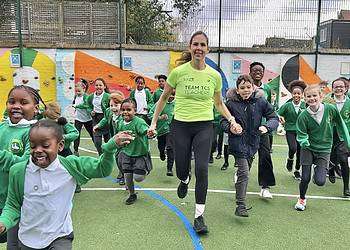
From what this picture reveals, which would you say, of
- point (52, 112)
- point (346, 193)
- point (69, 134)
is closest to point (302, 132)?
point (346, 193)

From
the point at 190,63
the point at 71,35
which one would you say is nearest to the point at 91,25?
the point at 71,35

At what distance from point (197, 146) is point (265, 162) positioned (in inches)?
64.0

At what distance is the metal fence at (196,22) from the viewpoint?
12.9 m

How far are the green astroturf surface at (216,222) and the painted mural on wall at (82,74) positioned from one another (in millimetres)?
6989

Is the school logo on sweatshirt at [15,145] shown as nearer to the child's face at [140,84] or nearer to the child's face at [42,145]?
the child's face at [42,145]

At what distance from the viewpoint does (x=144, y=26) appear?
14.4 metres

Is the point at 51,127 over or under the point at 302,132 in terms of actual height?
over

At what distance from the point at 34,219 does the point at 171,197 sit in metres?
3.48

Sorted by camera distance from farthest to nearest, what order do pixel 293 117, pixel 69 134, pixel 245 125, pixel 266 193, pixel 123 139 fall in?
pixel 293 117, pixel 266 193, pixel 69 134, pixel 245 125, pixel 123 139

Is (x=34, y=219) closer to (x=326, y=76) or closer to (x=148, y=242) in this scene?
(x=148, y=242)

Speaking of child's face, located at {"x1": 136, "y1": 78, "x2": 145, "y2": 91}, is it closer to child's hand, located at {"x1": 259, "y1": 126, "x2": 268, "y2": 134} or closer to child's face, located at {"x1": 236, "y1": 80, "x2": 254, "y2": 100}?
child's face, located at {"x1": 236, "y1": 80, "x2": 254, "y2": 100}

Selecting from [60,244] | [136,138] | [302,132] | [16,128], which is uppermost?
[16,128]

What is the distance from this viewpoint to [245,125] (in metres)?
4.97

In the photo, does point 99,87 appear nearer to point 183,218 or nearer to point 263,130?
point 183,218
